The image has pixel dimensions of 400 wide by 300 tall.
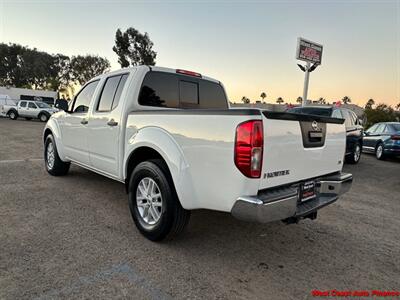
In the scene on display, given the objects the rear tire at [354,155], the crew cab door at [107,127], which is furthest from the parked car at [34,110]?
the crew cab door at [107,127]

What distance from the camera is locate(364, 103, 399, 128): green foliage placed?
116ft

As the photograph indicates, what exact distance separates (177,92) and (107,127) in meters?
1.09

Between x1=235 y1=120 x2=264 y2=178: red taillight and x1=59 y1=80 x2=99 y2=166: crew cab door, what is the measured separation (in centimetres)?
301

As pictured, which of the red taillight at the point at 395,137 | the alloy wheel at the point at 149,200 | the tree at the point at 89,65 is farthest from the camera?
the tree at the point at 89,65

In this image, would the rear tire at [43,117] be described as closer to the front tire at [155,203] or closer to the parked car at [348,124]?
the parked car at [348,124]

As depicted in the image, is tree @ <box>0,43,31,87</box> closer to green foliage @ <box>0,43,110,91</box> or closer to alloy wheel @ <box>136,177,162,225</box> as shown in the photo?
green foliage @ <box>0,43,110,91</box>

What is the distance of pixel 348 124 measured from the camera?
9.06m

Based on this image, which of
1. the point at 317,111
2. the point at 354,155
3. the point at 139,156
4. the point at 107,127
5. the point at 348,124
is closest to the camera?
the point at 139,156

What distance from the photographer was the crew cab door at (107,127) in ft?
12.9

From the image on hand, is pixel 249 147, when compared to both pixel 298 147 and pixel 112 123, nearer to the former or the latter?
pixel 298 147

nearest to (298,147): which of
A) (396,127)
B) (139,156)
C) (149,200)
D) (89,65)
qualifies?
(149,200)

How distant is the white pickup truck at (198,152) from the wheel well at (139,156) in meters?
0.01

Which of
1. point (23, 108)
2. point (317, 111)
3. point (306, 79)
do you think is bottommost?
point (23, 108)

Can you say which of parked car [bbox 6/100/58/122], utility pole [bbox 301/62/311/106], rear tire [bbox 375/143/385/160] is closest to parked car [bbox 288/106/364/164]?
rear tire [bbox 375/143/385/160]
